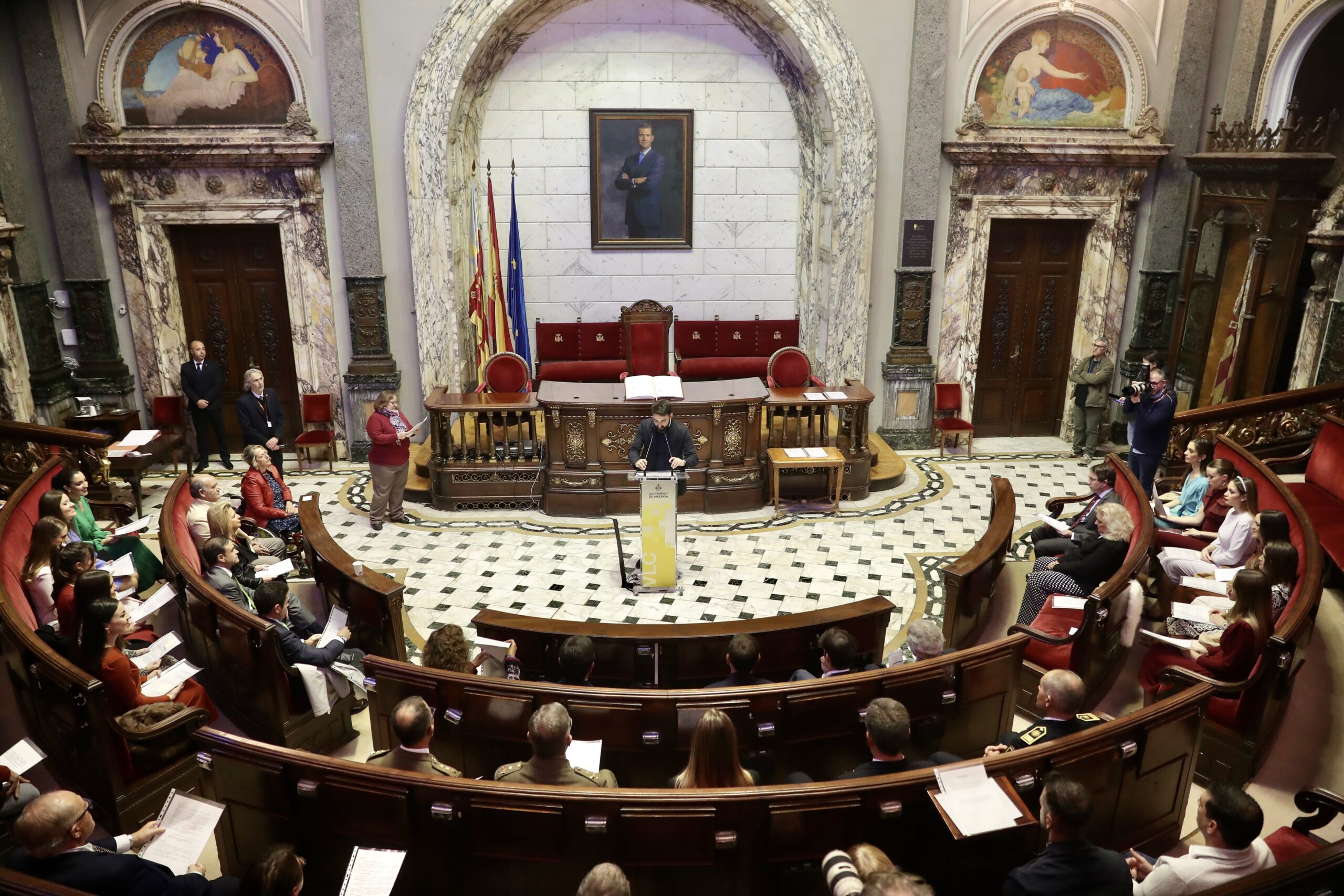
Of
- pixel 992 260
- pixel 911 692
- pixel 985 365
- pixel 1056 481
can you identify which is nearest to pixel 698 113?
pixel 992 260

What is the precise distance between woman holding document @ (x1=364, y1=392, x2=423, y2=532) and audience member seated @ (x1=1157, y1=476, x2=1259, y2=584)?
244 inches

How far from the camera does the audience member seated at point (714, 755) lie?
11.2 ft

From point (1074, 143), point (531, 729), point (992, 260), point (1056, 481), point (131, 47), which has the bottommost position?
point (1056, 481)

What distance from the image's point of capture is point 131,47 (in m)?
9.05

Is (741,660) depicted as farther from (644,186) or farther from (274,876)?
(644,186)

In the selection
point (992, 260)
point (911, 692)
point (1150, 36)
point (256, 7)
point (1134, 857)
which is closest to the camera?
point (1134, 857)

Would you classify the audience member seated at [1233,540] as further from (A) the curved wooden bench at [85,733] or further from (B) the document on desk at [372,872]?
(A) the curved wooden bench at [85,733]

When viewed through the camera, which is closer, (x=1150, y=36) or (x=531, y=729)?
(x=531, y=729)

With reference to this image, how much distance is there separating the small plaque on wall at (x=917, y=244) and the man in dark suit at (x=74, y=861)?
29.3 ft

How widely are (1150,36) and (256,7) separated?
30.4 ft

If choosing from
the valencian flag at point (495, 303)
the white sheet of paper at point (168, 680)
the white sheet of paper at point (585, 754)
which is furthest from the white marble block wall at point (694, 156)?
the white sheet of paper at point (585, 754)

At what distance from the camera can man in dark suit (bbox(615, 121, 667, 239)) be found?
10664mm

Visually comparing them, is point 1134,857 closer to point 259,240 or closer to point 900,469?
point 900,469

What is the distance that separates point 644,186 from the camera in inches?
424
